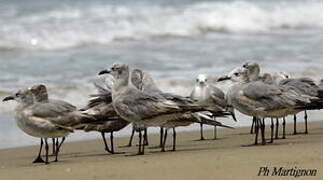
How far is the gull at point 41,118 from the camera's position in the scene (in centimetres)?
884

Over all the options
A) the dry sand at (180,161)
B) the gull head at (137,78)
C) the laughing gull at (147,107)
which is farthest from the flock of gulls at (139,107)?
the gull head at (137,78)

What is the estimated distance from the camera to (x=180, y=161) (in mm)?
8008

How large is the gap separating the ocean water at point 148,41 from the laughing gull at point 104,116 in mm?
1262

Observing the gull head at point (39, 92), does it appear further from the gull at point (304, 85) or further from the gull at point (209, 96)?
the gull at point (304, 85)

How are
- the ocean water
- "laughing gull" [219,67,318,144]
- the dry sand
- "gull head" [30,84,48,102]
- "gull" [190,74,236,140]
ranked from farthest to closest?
the ocean water
"gull" [190,74,236,140]
"laughing gull" [219,67,318,144]
"gull head" [30,84,48,102]
the dry sand

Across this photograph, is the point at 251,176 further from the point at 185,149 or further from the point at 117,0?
the point at 117,0

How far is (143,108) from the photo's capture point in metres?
9.30

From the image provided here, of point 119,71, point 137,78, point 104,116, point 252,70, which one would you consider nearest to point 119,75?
point 119,71

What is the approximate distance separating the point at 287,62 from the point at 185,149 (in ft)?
25.9

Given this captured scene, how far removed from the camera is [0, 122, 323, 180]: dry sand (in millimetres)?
7344

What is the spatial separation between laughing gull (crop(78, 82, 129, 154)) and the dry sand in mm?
249

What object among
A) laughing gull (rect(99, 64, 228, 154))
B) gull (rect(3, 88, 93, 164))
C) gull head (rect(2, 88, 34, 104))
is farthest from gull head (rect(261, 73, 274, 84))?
gull head (rect(2, 88, 34, 104))

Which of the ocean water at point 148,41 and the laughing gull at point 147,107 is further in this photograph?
the ocean water at point 148,41

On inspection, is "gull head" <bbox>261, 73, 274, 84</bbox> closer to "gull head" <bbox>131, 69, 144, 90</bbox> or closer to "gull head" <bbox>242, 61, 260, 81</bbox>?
"gull head" <bbox>242, 61, 260, 81</bbox>
